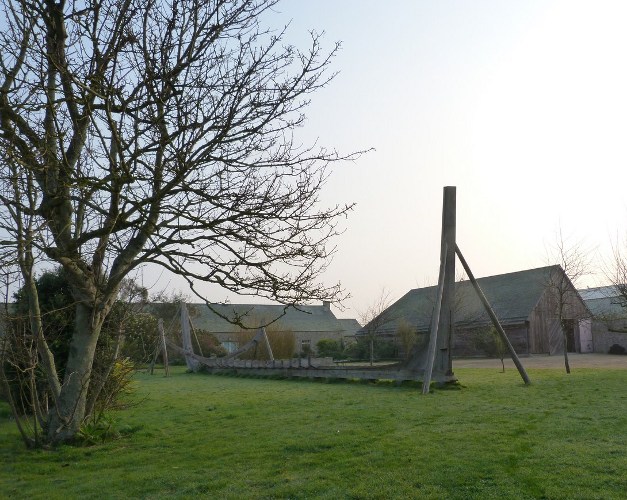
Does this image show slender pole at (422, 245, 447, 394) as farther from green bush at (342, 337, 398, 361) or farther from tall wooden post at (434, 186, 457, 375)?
green bush at (342, 337, 398, 361)

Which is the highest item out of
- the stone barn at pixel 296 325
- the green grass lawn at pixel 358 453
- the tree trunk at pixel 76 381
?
the stone barn at pixel 296 325

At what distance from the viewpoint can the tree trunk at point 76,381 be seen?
885 cm

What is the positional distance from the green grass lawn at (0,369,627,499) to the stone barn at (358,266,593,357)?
21546mm

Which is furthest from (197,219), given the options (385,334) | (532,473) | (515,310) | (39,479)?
(385,334)

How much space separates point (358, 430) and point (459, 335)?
30.3 meters

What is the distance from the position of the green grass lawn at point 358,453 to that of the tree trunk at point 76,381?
1.09 feet

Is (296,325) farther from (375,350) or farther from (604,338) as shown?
(604,338)

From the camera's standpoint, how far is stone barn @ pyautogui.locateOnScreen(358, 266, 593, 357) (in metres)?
35.0

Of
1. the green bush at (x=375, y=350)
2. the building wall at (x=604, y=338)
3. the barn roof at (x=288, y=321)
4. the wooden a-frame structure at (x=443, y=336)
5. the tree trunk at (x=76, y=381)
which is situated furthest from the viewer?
the barn roof at (x=288, y=321)

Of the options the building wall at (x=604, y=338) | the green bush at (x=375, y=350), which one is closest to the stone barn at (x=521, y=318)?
the building wall at (x=604, y=338)

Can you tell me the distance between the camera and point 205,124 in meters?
8.03

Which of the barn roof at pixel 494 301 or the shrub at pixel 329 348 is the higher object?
the barn roof at pixel 494 301

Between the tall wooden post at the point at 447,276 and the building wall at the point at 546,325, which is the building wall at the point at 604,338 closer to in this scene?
the building wall at the point at 546,325

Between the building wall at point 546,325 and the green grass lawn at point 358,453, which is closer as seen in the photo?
the green grass lawn at point 358,453
